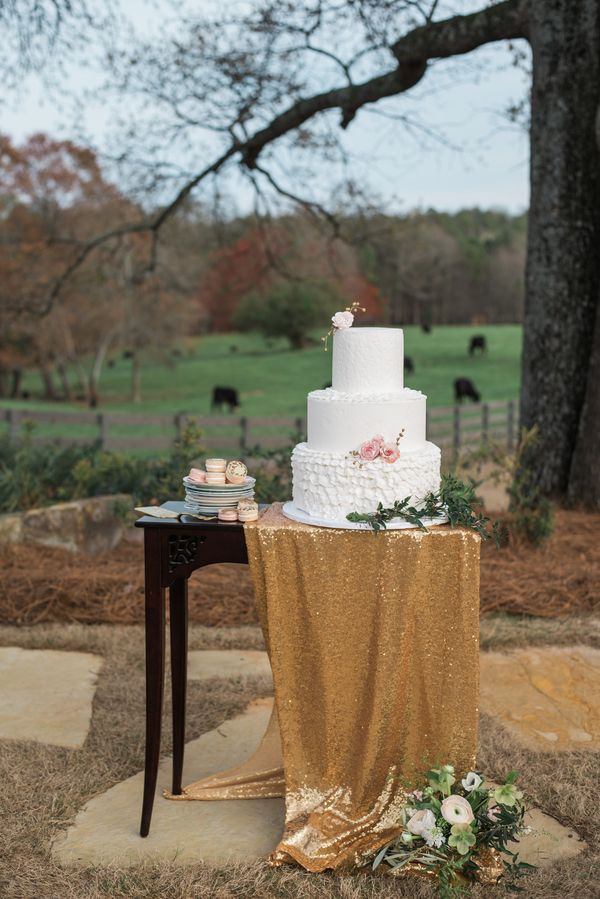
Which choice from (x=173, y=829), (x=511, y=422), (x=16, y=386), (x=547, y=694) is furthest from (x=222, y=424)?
(x=16, y=386)

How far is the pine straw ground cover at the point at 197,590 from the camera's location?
6.05 metres

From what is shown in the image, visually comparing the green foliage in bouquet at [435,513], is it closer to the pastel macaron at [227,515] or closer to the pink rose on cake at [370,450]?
the pink rose on cake at [370,450]

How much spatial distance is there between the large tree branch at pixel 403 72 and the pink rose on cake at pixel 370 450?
22.6ft

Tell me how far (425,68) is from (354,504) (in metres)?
7.81

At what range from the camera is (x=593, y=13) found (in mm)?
8219

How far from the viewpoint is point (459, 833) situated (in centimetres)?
306

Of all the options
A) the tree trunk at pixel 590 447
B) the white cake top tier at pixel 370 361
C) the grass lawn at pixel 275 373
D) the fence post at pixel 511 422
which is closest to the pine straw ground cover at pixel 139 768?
the white cake top tier at pixel 370 361

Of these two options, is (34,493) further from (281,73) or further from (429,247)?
(429,247)

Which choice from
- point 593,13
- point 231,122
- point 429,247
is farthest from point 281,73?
point 429,247

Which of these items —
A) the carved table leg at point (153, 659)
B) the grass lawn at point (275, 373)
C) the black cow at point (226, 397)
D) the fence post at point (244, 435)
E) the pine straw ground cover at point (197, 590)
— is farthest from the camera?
the grass lawn at point (275, 373)

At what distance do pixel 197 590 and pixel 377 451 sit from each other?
3322 mm

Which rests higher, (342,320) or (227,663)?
(342,320)

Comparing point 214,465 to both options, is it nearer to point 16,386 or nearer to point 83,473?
point 83,473

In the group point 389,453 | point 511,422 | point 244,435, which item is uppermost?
Result: point 389,453
